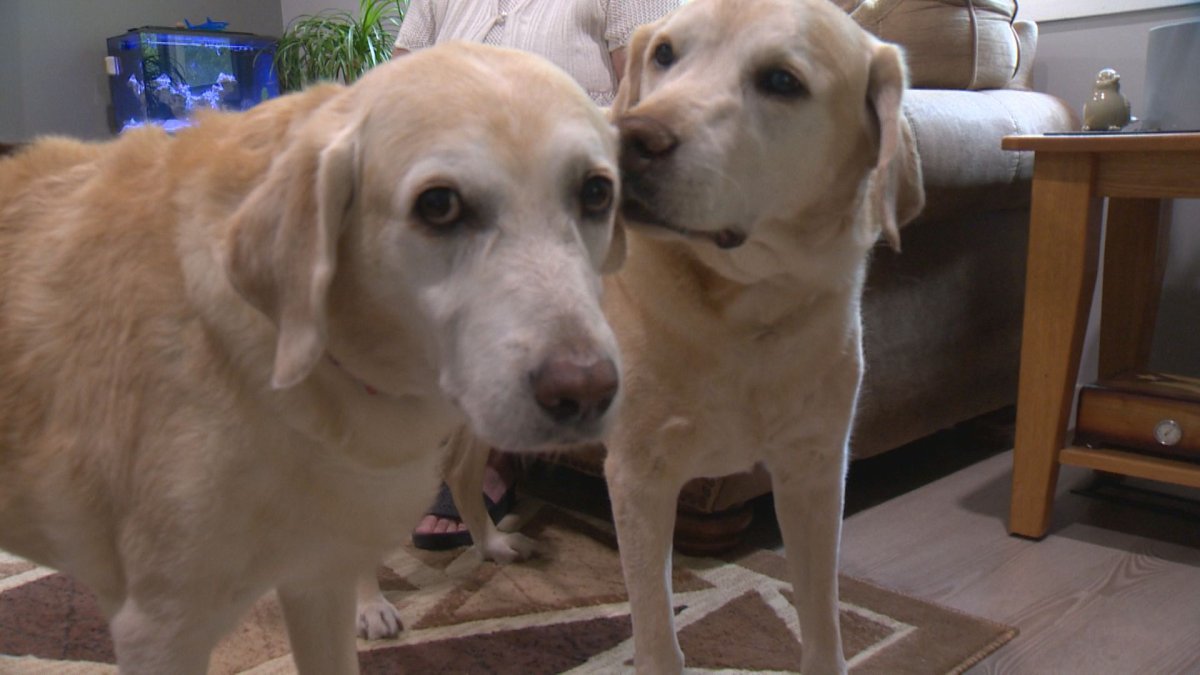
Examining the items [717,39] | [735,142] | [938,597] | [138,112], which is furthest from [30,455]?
[138,112]

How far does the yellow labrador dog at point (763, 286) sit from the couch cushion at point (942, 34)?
3.41ft

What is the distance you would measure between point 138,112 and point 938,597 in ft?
13.8

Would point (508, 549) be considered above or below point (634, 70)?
below

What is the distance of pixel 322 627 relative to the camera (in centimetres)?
122

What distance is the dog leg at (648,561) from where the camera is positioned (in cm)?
142

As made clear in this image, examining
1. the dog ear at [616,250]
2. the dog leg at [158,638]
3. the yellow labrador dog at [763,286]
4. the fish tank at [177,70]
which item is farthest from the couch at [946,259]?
the fish tank at [177,70]

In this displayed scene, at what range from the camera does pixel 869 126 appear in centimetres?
141

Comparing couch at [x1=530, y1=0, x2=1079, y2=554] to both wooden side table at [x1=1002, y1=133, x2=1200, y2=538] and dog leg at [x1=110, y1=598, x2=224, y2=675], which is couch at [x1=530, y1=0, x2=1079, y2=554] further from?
dog leg at [x1=110, y1=598, x2=224, y2=675]

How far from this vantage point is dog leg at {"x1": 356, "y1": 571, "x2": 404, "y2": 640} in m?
1.79

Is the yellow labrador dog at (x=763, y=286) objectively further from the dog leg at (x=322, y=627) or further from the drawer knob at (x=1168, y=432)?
the drawer knob at (x=1168, y=432)

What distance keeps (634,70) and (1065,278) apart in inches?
46.1

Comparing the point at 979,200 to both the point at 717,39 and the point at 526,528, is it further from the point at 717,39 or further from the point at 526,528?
the point at 526,528

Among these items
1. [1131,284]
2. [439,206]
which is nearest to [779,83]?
[439,206]

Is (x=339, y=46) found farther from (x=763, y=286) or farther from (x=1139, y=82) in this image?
(x=763, y=286)
